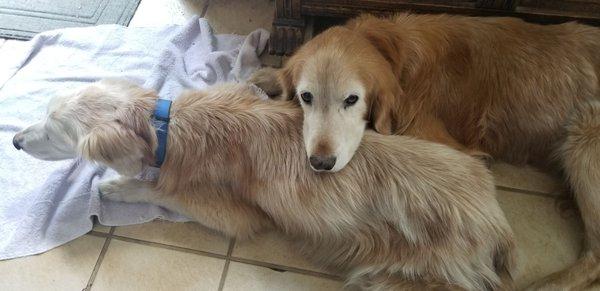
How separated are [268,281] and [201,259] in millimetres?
293

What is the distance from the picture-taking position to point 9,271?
6.32 feet

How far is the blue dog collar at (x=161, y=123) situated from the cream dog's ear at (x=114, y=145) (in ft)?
0.12

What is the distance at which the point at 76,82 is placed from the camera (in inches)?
96.0

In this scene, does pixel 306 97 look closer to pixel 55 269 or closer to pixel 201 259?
pixel 201 259

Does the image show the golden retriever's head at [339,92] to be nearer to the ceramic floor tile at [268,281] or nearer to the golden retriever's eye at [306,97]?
the golden retriever's eye at [306,97]

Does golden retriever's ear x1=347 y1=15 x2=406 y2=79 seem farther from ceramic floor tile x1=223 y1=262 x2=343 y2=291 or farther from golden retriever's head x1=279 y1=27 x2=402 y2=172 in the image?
ceramic floor tile x1=223 y1=262 x2=343 y2=291

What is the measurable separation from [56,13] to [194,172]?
1644 mm

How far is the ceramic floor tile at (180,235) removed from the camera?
199 cm

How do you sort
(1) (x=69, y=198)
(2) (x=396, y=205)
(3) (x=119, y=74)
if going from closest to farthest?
(2) (x=396, y=205), (1) (x=69, y=198), (3) (x=119, y=74)

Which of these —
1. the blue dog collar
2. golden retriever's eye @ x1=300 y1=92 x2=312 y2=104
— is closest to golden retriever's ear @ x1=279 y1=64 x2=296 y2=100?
golden retriever's eye @ x1=300 y1=92 x2=312 y2=104

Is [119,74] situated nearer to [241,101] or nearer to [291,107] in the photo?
[241,101]

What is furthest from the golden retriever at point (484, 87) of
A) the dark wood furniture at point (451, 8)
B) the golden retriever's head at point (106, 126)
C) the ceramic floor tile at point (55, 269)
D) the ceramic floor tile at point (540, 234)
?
the ceramic floor tile at point (55, 269)

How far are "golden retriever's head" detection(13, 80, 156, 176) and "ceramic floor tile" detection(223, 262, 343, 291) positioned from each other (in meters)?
0.57

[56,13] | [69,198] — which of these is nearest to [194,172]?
[69,198]
